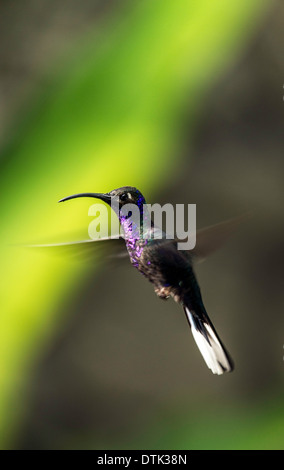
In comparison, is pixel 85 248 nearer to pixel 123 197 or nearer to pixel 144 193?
pixel 123 197

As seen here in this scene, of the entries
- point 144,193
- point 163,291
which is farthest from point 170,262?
point 144,193

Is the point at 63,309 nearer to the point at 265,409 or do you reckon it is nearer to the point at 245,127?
the point at 265,409

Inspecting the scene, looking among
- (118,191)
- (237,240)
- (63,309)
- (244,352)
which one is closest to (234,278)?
(237,240)

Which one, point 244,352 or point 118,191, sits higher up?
point 244,352

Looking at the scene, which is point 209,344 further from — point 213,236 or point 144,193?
point 144,193

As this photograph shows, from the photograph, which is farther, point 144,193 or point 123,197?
point 144,193

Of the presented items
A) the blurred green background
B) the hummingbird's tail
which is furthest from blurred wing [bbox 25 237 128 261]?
the blurred green background

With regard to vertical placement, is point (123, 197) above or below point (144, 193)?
below
